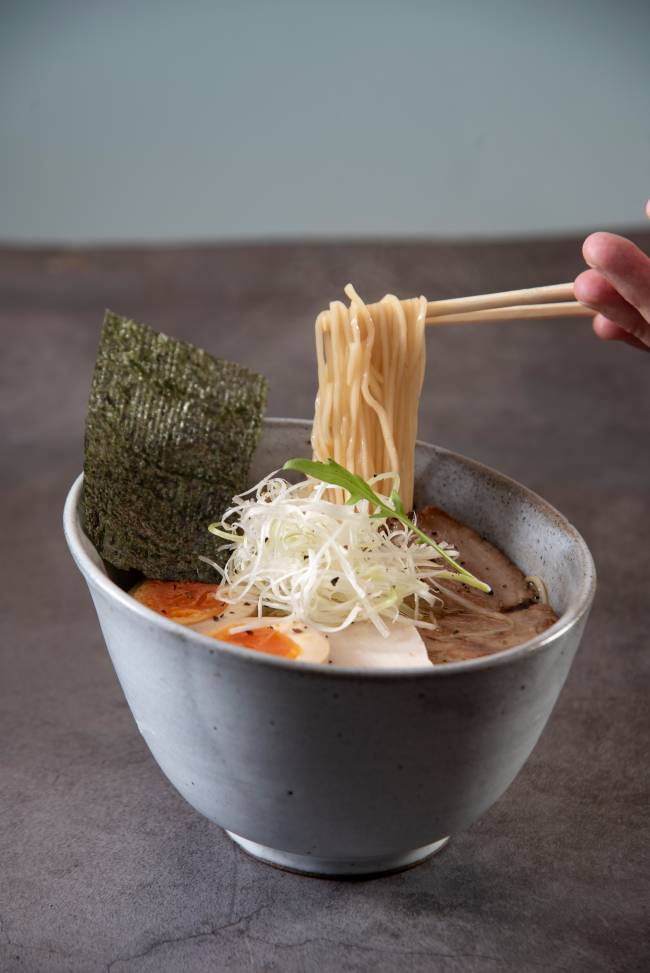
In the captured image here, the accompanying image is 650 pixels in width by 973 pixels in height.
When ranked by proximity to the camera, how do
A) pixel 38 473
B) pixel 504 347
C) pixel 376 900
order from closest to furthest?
pixel 376 900, pixel 38 473, pixel 504 347

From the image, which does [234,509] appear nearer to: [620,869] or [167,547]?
[167,547]

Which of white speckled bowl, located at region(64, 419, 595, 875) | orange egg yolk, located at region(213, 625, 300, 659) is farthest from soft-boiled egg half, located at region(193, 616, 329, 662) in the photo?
white speckled bowl, located at region(64, 419, 595, 875)

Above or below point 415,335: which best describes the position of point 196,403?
below

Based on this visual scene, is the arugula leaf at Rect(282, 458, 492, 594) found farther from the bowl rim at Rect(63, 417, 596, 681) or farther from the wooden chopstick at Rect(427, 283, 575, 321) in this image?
the wooden chopstick at Rect(427, 283, 575, 321)

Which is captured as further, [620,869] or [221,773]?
[620,869]

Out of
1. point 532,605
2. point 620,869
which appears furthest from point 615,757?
point 532,605

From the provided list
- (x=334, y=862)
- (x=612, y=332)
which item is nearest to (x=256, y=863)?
(x=334, y=862)
